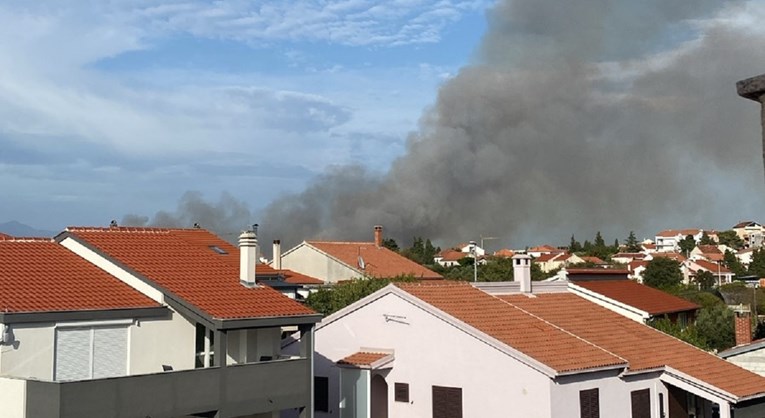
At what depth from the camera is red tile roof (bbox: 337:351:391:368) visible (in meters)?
28.2

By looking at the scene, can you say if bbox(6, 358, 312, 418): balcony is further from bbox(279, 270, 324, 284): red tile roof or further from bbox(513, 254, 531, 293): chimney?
bbox(279, 270, 324, 284): red tile roof

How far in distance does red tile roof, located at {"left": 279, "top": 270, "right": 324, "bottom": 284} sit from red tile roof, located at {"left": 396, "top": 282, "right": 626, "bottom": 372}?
106 ft

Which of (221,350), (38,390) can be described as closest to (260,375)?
(221,350)

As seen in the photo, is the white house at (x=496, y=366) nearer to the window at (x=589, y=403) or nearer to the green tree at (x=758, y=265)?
the window at (x=589, y=403)

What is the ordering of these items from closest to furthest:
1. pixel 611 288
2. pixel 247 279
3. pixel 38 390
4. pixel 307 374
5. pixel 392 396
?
pixel 38 390 → pixel 307 374 → pixel 247 279 → pixel 392 396 → pixel 611 288

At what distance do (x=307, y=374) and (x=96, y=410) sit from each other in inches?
264

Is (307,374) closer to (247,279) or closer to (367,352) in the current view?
(247,279)

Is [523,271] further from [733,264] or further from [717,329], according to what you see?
[733,264]

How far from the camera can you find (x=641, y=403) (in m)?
28.4

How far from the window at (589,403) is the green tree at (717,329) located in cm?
3122

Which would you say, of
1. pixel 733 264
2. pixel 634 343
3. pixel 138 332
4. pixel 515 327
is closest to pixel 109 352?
pixel 138 332

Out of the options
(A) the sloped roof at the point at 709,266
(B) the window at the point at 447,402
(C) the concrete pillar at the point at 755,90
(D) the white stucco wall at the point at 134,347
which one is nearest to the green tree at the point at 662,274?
(A) the sloped roof at the point at 709,266

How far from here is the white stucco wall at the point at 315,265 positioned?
7038 cm

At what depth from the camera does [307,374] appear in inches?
972
